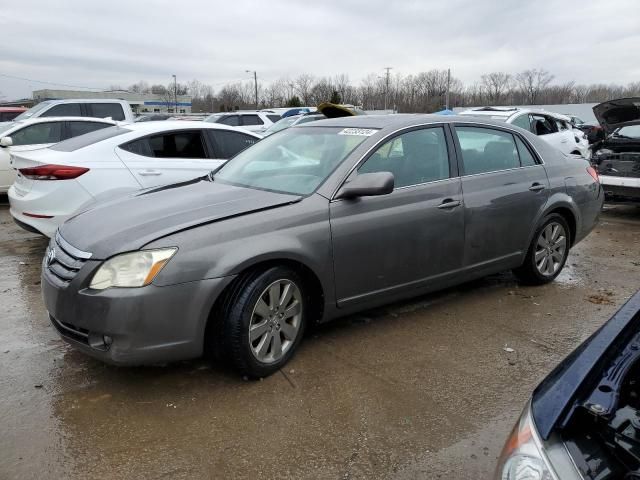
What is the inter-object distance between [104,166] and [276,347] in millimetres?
3365

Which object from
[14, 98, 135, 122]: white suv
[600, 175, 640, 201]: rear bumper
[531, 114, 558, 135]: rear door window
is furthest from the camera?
[14, 98, 135, 122]: white suv

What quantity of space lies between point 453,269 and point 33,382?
3.10 meters

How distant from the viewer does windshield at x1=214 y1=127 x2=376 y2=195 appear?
12.6 ft

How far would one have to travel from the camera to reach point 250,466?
8.60 feet

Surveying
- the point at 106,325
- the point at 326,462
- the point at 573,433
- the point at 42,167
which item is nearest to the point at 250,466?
the point at 326,462

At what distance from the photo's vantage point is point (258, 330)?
3.29 metres

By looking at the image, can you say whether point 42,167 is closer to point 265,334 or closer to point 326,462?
point 265,334

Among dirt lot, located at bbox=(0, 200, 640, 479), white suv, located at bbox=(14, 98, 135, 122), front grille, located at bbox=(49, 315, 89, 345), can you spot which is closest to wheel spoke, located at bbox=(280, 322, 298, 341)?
dirt lot, located at bbox=(0, 200, 640, 479)

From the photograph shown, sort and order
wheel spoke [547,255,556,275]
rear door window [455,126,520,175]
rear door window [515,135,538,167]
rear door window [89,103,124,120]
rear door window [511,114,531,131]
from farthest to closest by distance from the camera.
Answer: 1. rear door window [89,103,124,120]
2. rear door window [511,114,531,131]
3. wheel spoke [547,255,556,275]
4. rear door window [515,135,538,167]
5. rear door window [455,126,520,175]

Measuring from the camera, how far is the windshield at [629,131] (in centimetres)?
892

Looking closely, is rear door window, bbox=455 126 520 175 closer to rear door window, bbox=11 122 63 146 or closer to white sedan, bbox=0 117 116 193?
A: white sedan, bbox=0 117 116 193

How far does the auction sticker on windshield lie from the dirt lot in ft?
4.90

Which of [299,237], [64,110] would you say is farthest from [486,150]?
[64,110]

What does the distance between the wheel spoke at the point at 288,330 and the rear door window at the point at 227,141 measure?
11.3 feet
